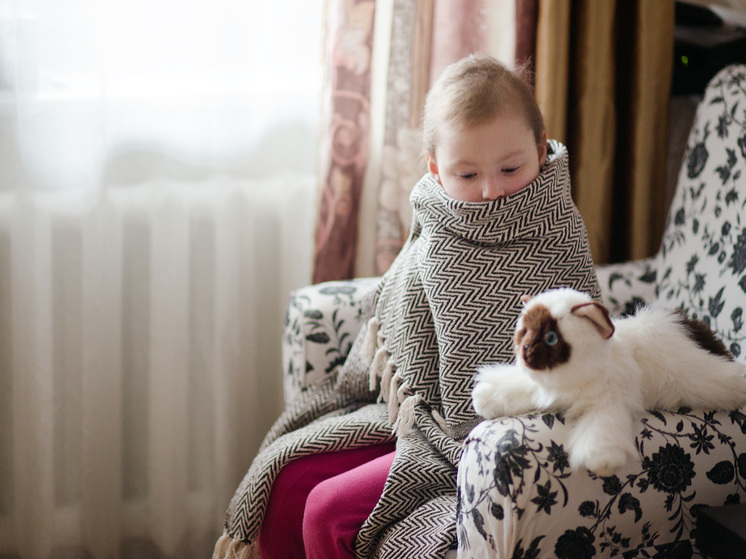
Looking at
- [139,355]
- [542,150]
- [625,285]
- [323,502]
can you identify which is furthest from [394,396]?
[139,355]

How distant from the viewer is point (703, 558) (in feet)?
2.97

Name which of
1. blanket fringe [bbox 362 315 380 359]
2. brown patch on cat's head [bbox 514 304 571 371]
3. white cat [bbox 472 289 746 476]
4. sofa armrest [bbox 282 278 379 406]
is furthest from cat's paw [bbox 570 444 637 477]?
sofa armrest [bbox 282 278 379 406]

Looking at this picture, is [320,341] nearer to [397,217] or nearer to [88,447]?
[397,217]

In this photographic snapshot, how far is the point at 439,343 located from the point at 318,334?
332 mm

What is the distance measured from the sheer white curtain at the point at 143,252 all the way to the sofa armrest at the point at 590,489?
2.94 ft

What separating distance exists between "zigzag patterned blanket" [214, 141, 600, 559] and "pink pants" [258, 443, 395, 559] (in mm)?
20

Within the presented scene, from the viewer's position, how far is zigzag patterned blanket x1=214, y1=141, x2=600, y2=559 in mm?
1005

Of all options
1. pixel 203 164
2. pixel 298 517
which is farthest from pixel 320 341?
pixel 203 164

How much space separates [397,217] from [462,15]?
1.56 feet

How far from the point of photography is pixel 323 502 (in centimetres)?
101

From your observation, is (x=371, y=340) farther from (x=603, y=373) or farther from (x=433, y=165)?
(x=603, y=373)

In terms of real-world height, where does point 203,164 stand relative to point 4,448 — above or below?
above

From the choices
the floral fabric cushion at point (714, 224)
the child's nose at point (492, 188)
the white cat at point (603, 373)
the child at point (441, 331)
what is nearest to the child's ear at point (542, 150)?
the child at point (441, 331)

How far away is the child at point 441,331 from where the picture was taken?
1.01 metres
